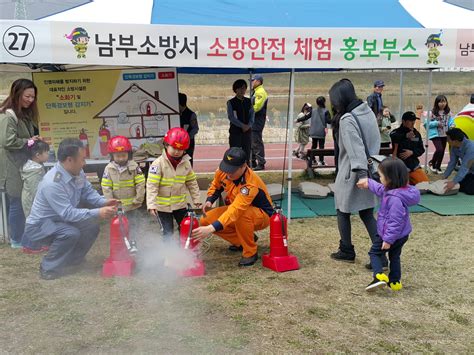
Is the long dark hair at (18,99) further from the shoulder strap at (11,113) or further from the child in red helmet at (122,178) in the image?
the child in red helmet at (122,178)

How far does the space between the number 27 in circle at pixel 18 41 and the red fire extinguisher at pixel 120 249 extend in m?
1.84

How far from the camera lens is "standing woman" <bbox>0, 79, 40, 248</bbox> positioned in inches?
188

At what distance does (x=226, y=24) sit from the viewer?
5.19 meters

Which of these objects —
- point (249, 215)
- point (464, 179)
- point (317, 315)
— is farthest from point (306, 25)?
point (464, 179)

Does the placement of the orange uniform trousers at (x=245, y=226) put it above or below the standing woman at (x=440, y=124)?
below

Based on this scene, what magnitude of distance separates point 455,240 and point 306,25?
9.71 feet

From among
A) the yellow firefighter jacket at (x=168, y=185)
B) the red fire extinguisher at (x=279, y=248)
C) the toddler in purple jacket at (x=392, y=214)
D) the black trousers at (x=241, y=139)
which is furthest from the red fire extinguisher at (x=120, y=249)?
the black trousers at (x=241, y=139)

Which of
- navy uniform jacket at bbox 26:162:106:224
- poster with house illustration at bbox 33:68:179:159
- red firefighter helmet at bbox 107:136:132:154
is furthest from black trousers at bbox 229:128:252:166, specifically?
navy uniform jacket at bbox 26:162:106:224

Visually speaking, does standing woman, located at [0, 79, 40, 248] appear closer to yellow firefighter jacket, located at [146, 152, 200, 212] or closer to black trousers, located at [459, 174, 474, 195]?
yellow firefighter jacket, located at [146, 152, 200, 212]

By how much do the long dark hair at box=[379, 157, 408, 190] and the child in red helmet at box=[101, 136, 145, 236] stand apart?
2311mm

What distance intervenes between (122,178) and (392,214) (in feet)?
8.23

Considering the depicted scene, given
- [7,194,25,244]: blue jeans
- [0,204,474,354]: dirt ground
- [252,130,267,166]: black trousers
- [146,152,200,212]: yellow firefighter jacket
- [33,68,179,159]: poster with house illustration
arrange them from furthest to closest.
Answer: [252,130,267,166]: black trousers, [33,68,179,159]: poster with house illustration, [7,194,25,244]: blue jeans, [146,152,200,212]: yellow firefighter jacket, [0,204,474,354]: dirt ground

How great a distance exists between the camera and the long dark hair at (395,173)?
12.3 ft

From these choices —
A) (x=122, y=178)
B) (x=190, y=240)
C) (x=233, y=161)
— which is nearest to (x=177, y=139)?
(x=233, y=161)
